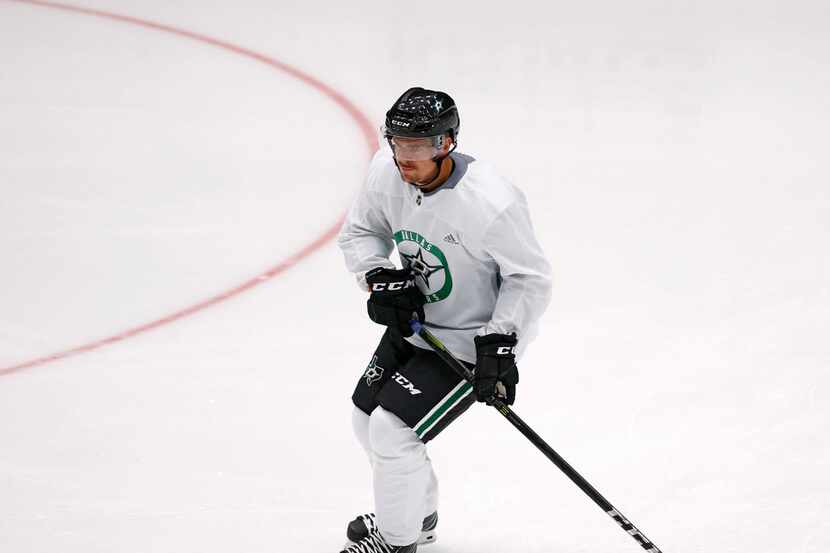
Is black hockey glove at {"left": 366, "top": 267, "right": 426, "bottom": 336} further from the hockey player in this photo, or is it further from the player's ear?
the player's ear

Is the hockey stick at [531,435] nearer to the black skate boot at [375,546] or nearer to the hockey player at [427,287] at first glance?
the hockey player at [427,287]

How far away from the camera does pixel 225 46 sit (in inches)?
262

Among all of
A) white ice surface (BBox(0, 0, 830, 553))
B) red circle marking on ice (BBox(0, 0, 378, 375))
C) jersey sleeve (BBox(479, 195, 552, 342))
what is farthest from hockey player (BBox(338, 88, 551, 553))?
red circle marking on ice (BBox(0, 0, 378, 375))

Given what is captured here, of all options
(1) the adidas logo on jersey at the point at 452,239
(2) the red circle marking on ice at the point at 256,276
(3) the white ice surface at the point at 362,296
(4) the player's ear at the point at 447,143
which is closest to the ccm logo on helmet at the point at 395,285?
(1) the adidas logo on jersey at the point at 452,239

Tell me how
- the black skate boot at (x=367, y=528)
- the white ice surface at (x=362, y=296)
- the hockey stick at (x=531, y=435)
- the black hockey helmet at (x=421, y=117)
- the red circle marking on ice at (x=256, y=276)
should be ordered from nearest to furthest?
the black hockey helmet at (x=421, y=117) → the hockey stick at (x=531, y=435) → the black skate boot at (x=367, y=528) → the white ice surface at (x=362, y=296) → the red circle marking on ice at (x=256, y=276)

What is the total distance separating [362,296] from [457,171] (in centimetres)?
163

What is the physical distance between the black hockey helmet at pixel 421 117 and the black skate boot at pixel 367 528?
932 mm

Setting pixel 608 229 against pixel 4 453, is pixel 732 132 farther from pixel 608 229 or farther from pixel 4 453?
pixel 4 453

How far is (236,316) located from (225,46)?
305cm

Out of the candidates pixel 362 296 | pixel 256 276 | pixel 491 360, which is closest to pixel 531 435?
pixel 491 360

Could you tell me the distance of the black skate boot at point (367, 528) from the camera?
9.38 feet

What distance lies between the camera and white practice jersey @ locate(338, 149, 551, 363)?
8.07ft

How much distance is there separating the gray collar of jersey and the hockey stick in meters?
0.32

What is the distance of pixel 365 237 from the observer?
272 cm
